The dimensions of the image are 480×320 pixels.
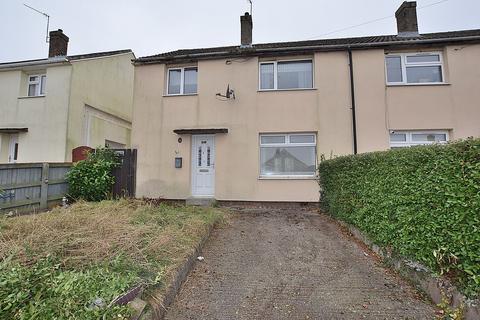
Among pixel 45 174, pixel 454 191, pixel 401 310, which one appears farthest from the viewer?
pixel 45 174

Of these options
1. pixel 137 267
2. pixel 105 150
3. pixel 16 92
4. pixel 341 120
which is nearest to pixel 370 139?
pixel 341 120

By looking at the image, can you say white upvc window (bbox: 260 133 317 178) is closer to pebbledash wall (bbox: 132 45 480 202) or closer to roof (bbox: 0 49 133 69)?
pebbledash wall (bbox: 132 45 480 202)

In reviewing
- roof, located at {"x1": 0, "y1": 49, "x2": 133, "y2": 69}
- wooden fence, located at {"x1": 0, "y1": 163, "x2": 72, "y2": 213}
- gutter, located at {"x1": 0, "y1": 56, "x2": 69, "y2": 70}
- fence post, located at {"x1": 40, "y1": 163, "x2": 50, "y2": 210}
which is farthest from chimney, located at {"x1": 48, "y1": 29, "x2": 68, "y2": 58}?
fence post, located at {"x1": 40, "y1": 163, "x2": 50, "y2": 210}

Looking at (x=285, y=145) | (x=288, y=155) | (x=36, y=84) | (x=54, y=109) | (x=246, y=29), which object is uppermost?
(x=246, y=29)

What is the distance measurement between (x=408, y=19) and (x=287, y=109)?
6.42 m

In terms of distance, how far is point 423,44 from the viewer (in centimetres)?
855

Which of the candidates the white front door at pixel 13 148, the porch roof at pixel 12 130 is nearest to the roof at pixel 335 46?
the porch roof at pixel 12 130

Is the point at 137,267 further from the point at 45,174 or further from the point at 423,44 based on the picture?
the point at 423,44

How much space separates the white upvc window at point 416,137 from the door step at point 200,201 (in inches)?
262

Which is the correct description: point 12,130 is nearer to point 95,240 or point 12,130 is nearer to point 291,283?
point 95,240

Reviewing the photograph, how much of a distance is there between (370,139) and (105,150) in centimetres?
960

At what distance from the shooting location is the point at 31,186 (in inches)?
277

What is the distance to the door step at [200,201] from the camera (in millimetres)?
8810

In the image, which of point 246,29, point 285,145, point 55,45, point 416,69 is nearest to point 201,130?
point 285,145
